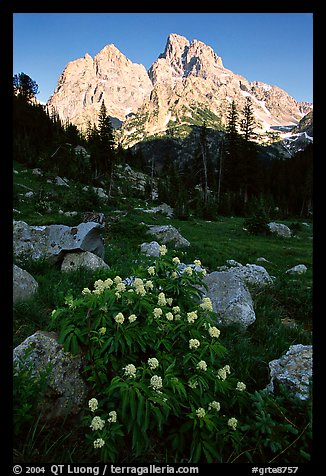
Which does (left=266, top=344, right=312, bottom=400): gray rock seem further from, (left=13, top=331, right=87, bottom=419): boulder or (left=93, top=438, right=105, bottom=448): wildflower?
(left=13, top=331, right=87, bottom=419): boulder

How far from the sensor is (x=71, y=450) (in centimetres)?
227

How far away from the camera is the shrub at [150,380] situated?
2172 mm

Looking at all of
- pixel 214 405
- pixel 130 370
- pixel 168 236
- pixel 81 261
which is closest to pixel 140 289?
pixel 130 370

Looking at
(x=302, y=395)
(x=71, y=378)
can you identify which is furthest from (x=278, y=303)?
(x=71, y=378)

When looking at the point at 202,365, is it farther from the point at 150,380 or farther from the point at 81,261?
the point at 81,261

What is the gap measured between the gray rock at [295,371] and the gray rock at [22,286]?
4.04 meters

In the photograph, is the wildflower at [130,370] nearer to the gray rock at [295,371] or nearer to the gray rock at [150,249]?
the gray rock at [295,371]

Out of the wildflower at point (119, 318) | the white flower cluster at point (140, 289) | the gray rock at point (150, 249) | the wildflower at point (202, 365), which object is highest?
the white flower cluster at point (140, 289)

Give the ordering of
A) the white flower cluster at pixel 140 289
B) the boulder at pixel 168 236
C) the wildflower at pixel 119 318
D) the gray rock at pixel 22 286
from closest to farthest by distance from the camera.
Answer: the wildflower at pixel 119 318 < the white flower cluster at pixel 140 289 < the gray rock at pixel 22 286 < the boulder at pixel 168 236

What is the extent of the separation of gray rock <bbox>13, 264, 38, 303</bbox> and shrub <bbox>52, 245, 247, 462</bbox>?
7.59ft

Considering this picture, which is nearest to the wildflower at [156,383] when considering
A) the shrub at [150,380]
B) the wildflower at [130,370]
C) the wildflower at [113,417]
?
the shrub at [150,380]

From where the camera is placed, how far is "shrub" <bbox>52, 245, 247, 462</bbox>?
85.5 inches
